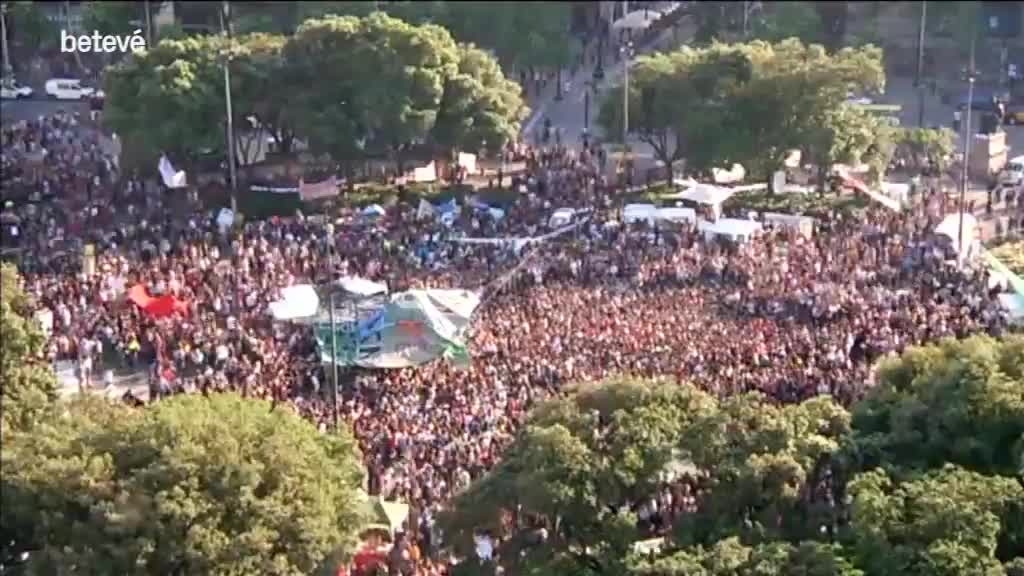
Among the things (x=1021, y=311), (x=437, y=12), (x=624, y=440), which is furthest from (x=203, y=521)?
(x=437, y=12)

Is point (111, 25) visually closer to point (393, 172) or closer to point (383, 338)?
point (393, 172)

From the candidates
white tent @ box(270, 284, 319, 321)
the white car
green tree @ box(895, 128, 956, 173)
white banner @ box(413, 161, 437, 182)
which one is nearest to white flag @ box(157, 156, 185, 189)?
white banner @ box(413, 161, 437, 182)

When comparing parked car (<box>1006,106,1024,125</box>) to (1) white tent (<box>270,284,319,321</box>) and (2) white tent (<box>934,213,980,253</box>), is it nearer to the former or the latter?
(2) white tent (<box>934,213,980,253</box>)

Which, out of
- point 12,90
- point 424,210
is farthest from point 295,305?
point 12,90

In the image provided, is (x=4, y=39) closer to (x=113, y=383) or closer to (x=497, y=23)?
(x=497, y=23)

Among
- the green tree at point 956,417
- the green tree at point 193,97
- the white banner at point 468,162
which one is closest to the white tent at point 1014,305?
the green tree at point 956,417

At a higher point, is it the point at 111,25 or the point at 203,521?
the point at 111,25

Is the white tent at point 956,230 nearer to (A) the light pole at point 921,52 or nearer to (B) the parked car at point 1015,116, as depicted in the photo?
(B) the parked car at point 1015,116
